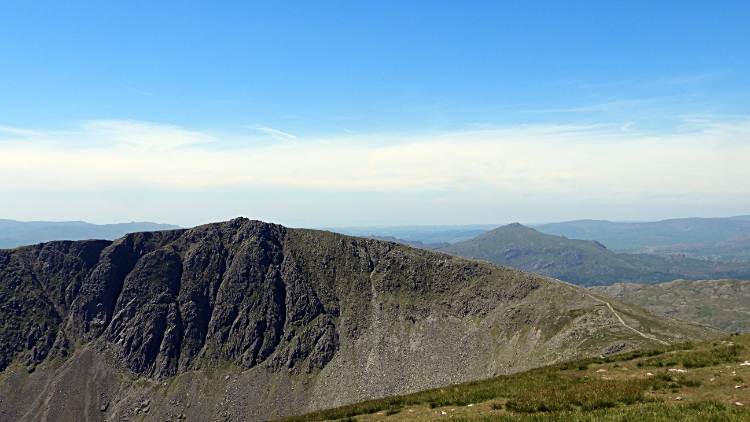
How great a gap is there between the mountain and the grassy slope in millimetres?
92573

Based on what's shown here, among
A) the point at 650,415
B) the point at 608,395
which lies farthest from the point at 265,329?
the point at 650,415

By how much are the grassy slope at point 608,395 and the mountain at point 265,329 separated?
92.6 metres

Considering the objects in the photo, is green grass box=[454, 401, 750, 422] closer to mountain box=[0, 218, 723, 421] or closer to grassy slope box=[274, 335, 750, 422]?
grassy slope box=[274, 335, 750, 422]

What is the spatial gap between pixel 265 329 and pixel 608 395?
568 feet

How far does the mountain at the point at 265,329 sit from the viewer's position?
13800 cm

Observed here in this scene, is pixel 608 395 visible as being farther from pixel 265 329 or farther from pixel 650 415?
pixel 265 329

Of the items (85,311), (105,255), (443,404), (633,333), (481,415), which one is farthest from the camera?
(105,255)

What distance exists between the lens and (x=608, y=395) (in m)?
20.3

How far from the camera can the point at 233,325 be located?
178 meters

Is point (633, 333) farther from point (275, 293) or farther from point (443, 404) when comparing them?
point (275, 293)

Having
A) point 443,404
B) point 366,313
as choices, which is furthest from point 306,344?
point 443,404

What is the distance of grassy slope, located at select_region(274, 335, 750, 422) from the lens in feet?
57.4

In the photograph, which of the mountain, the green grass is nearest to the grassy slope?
the green grass

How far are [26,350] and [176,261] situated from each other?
6580cm
